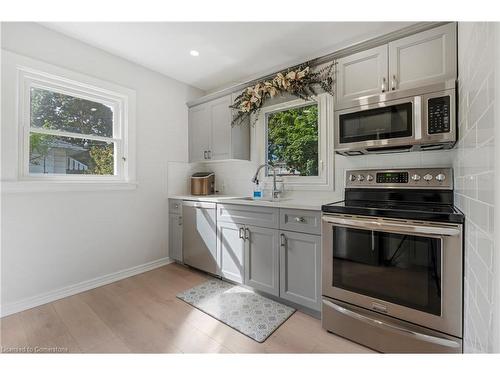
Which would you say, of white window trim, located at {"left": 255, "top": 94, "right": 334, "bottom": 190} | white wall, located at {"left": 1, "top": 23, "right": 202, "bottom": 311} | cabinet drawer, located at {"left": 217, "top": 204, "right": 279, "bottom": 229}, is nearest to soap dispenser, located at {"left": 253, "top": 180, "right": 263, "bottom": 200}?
white window trim, located at {"left": 255, "top": 94, "right": 334, "bottom": 190}

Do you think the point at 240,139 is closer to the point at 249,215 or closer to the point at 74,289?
the point at 249,215

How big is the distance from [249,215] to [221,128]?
127 cm

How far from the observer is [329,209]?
165cm

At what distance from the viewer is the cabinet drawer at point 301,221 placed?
1787 millimetres

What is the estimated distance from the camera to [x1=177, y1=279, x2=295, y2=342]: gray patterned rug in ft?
5.60

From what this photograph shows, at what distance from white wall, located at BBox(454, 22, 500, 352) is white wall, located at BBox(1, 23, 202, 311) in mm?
2878

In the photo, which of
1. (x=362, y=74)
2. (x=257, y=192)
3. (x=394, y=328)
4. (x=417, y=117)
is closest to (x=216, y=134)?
(x=257, y=192)

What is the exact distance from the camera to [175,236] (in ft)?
9.73

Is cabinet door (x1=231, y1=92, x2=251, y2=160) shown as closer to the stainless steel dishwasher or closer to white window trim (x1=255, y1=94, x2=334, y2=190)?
white window trim (x1=255, y1=94, x2=334, y2=190)

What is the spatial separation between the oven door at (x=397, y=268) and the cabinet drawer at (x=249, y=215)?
491 millimetres

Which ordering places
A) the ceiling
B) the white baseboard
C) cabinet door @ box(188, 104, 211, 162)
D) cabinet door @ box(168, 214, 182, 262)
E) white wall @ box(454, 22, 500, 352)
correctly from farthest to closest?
cabinet door @ box(188, 104, 211, 162) < cabinet door @ box(168, 214, 182, 262) < the ceiling < the white baseboard < white wall @ box(454, 22, 500, 352)

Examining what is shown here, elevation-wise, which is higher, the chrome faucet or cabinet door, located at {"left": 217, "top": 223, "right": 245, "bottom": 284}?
the chrome faucet
